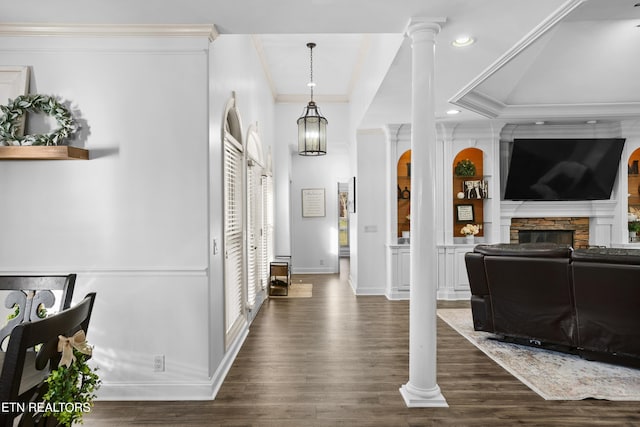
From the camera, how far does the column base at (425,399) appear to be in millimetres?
2719

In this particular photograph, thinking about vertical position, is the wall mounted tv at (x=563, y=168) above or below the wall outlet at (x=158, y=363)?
above

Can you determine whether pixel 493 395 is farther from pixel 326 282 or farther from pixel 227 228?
pixel 326 282

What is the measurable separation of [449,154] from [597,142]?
2.18 metres

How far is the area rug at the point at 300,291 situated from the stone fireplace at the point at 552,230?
11.3 ft

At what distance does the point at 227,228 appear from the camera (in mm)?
3699

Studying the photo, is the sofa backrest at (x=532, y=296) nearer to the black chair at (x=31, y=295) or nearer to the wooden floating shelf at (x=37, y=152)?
the black chair at (x=31, y=295)

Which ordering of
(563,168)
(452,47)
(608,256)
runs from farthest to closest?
1. (563,168)
2. (608,256)
3. (452,47)

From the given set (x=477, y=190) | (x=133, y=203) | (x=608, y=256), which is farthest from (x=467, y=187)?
(x=133, y=203)

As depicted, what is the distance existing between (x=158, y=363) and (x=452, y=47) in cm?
334

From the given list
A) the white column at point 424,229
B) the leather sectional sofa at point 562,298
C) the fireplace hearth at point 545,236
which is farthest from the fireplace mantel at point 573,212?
the white column at point 424,229

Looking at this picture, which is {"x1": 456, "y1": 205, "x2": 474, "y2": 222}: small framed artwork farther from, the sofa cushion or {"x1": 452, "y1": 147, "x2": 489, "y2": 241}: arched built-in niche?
the sofa cushion

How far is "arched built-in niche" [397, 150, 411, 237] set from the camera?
6363 millimetres

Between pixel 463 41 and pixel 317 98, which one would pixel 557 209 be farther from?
pixel 317 98

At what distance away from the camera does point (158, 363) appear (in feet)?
9.37
